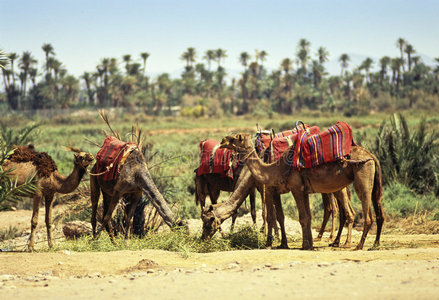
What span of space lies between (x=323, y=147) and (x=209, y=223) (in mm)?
2588

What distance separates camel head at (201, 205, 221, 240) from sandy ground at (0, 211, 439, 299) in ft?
2.91

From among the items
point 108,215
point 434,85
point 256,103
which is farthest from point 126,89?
point 108,215

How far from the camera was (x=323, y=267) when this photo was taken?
7492mm

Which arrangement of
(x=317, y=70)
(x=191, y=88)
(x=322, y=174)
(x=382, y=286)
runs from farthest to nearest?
(x=317, y=70) < (x=191, y=88) < (x=322, y=174) < (x=382, y=286)

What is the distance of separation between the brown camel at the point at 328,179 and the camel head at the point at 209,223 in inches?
42.9

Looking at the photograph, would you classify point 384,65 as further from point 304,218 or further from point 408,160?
point 304,218

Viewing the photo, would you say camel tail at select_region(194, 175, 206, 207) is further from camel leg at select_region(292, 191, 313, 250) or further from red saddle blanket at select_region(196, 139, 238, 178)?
camel leg at select_region(292, 191, 313, 250)

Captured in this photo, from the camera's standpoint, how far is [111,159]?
11.1 metres

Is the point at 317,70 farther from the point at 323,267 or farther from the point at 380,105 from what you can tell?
the point at 323,267

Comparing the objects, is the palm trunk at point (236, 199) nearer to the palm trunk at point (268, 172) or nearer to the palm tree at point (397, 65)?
the palm trunk at point (268, 172)

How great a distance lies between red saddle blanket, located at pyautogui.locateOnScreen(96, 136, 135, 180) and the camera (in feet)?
36.4

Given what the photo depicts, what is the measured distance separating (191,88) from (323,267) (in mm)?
112251

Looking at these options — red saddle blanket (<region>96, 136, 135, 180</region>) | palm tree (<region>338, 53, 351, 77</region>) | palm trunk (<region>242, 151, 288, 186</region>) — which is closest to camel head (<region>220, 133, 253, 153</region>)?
palm trunk (<region>242, 151, 288, 186</region>)

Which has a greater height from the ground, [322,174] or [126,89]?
[126,89]
